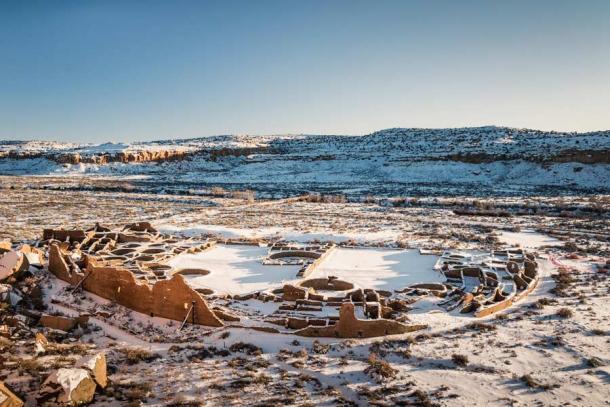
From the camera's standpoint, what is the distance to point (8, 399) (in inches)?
339

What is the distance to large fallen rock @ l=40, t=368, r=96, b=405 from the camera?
9086 mm

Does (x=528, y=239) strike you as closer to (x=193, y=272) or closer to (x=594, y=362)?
(x=594, y=362)

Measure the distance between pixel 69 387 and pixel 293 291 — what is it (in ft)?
26.9

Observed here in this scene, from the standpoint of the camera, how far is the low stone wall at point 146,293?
13.5 m

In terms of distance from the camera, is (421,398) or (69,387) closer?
(69,387)

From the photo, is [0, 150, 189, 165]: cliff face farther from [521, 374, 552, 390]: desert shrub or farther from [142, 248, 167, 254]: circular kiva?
[521, 374, 552, 390]: desert shrub

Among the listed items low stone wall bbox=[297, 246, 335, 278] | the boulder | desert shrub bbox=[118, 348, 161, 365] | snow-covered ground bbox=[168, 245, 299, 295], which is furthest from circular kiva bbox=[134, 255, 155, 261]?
desert shrub bbox=[118, 348, 161, 365]

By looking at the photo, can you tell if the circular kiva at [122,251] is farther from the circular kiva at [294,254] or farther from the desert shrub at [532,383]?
the desert shrub at [532,383]

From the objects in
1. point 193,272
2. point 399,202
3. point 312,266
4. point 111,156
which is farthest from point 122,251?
point 111,156

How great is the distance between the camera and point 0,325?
40.0 ft

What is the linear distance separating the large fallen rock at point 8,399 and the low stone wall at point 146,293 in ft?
16.7

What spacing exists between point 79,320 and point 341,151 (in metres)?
87.3

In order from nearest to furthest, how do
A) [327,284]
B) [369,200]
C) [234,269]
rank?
1. [327,284]
2. [234,269]
3. [369,200]

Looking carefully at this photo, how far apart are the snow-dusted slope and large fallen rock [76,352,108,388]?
47.2m
